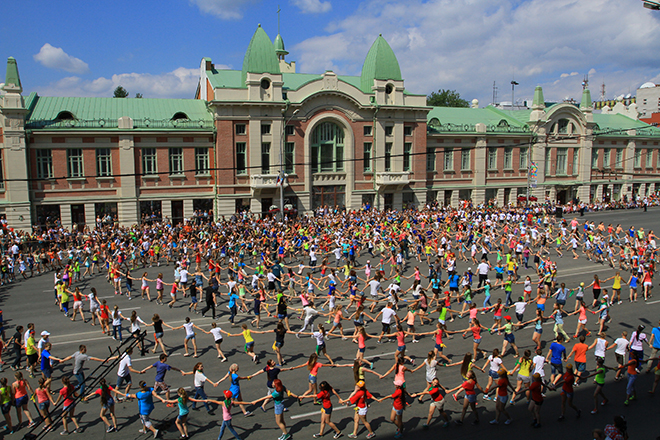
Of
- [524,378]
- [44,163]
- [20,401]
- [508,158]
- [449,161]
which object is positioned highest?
[508,158]

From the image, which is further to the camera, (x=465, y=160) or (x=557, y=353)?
(x=465, y=160)

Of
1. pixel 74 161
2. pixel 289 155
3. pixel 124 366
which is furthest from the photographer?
pixel 289 155

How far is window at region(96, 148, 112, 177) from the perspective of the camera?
3609cm

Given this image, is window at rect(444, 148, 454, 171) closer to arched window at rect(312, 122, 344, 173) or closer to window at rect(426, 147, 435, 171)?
window at rect(426, 147, 435, 171)

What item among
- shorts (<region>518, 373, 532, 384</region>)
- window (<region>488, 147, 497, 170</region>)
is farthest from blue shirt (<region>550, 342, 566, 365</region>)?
window (<region>488, 147, 497, 170</region>)

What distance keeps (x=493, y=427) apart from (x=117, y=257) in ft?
64.1

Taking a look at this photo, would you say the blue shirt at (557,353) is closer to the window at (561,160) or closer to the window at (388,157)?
the window at (388,157)

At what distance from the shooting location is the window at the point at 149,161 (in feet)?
123

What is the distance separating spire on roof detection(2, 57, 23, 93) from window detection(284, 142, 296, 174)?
65.6ft

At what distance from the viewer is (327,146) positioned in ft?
140

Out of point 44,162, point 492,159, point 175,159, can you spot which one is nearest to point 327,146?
point 175,159

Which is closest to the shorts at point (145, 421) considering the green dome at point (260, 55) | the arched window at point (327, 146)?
the arched window at point (327, 146)

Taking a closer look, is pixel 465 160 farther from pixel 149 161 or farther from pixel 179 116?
pixel 149 161

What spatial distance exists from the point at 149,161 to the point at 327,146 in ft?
50.6
